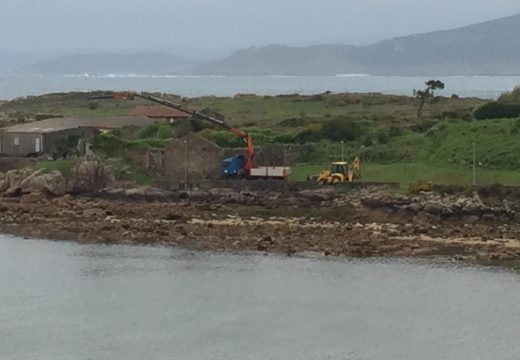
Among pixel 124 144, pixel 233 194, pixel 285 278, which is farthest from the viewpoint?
pixel 124 144

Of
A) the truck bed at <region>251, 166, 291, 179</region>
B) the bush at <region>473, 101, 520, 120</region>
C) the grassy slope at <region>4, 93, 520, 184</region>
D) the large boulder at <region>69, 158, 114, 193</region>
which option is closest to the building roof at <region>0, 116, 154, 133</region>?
the grassy slope at <region>4, 93, 520, 184</region>

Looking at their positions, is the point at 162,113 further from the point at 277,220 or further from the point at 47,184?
the point at 277,220

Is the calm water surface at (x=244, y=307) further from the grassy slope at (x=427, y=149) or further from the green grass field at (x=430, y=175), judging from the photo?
the grassy slope at (x=427, y=149)

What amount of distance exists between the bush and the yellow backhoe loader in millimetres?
9864

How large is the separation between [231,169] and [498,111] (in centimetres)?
1339

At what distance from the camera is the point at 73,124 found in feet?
156

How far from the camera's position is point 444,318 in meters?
22.6

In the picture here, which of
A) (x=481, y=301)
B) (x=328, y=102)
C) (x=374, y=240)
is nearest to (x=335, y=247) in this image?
(x=374, y=240)

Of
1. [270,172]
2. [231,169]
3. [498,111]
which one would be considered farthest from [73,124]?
[498,111]

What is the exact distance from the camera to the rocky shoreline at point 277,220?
2931cm

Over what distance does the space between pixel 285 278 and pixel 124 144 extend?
1680cm

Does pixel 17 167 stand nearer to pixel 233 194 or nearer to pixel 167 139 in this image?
pixel 167 139

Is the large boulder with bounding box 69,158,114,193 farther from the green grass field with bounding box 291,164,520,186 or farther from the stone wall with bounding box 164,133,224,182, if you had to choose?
the green grass field with bounding box 291,164,520,186

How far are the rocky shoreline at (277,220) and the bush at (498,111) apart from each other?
12466mm
